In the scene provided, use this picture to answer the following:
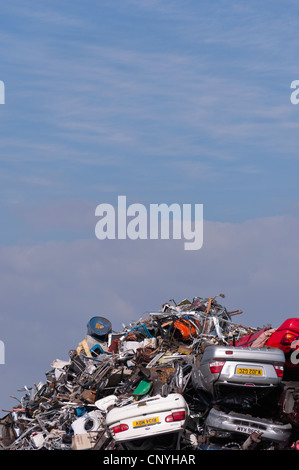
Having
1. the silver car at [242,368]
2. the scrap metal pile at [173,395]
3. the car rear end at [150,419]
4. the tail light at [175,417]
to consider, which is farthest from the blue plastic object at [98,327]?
the tail light at [175,417]

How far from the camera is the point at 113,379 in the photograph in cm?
1753

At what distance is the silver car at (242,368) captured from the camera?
14055mm

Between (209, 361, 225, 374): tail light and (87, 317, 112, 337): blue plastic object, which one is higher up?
(87, 317, 112, 337): blue plastic object

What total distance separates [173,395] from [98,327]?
32.7ft

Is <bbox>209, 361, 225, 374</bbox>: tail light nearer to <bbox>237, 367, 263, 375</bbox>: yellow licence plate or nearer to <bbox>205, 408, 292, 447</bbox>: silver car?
<bbox>237, 367, 263, 375</bbox>: yellow licence plate

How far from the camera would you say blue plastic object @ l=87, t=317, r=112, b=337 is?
2353 cm

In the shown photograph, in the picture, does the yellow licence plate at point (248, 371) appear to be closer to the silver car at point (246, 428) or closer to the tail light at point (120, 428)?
the silver car at point (246, 428)

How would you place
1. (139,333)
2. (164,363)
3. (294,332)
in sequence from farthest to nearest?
(139,333) → (164,363) → (294,332)

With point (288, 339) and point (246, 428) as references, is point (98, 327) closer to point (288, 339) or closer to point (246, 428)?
point (288, 339)

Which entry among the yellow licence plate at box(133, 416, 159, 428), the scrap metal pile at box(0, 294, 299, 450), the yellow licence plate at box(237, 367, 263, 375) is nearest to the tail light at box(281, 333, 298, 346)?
the scrap metal pile at box(0, 294, 299, 450)

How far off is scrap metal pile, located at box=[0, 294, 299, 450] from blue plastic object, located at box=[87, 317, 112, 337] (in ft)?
3.82
